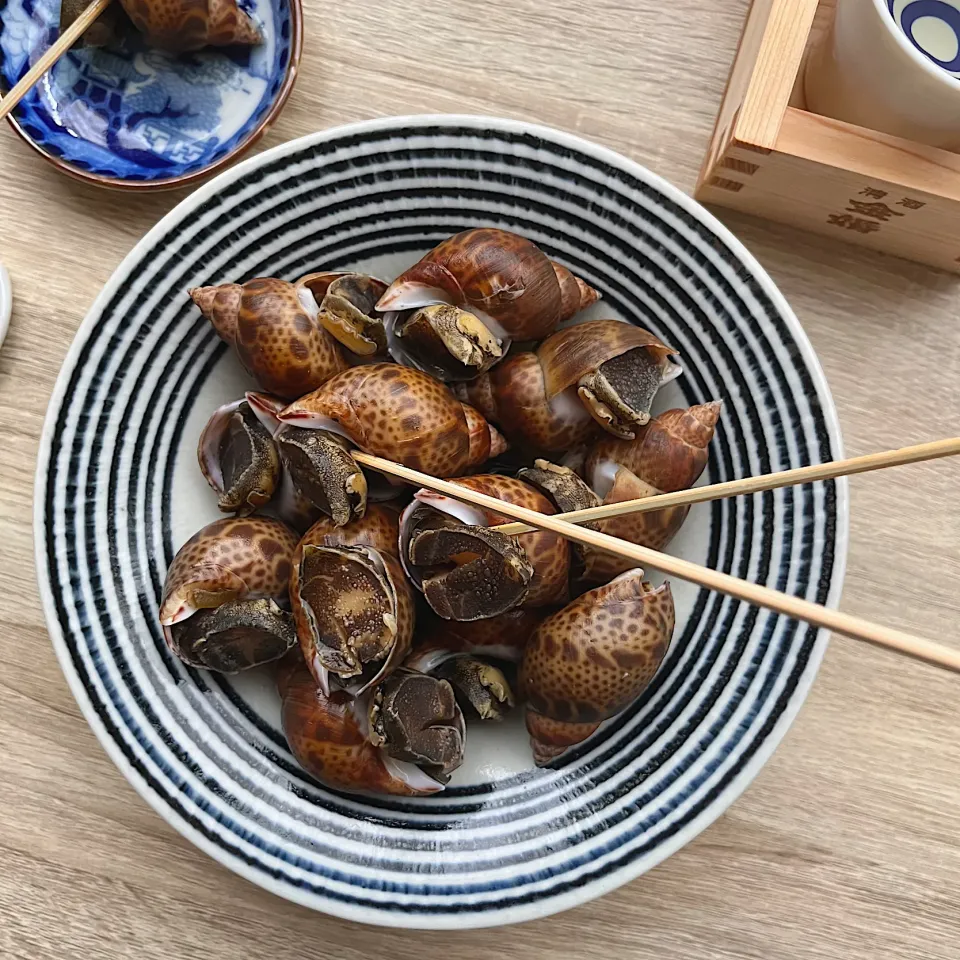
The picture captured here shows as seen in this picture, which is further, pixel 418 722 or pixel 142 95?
pixel 142 95

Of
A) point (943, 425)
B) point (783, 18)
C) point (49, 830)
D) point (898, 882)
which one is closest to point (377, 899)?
point (49, 830)

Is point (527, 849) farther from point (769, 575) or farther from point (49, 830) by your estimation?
point (49, 830)

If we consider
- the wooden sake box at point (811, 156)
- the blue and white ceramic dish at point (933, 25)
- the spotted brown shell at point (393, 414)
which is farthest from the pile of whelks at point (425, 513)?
the blue and white ceramic dish at point (933, 25)

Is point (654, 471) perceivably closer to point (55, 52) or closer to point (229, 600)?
point (229, 600)

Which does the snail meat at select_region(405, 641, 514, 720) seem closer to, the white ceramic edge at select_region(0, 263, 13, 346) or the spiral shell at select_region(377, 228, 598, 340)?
the spiral shell at select_region(377, 228, 598, 340)

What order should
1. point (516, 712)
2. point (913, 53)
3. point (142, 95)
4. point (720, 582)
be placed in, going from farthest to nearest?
point (142, 95)
point (516, 712)
point (913, 53)
point (720, 582)

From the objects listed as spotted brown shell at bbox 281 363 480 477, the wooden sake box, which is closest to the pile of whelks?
spotted brown shell at bbox 281 363 480 477

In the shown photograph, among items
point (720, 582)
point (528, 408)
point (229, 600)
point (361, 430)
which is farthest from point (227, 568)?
point (720, 582)
